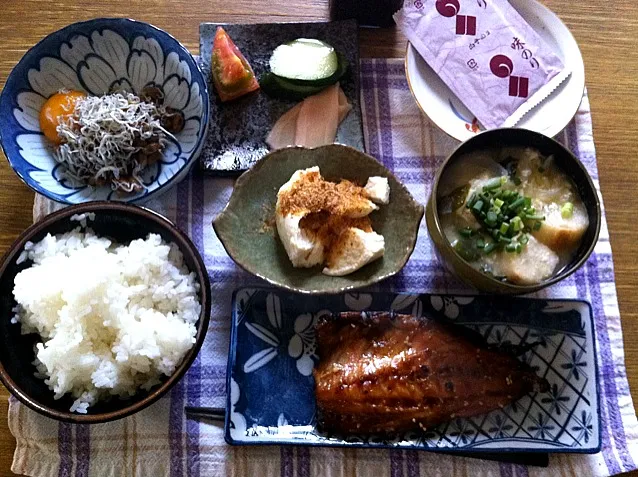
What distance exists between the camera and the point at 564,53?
2.08 meters

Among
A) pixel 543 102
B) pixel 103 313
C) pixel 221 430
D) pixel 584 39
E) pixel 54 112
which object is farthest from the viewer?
pixel 584 39

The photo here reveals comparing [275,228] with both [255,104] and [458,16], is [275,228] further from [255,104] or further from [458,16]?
[458,16]

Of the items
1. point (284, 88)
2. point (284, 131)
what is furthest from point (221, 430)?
point (284, 88)

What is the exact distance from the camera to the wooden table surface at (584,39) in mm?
2051

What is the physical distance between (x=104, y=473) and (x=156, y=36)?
4.49 ft

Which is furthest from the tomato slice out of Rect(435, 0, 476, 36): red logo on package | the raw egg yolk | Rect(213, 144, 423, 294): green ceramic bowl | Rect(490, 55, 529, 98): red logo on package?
Rect(490, 55, 529, 98): red logo on package

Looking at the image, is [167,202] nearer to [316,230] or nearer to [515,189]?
[316,230]

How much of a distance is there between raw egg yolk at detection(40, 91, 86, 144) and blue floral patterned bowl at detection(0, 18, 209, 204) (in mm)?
24

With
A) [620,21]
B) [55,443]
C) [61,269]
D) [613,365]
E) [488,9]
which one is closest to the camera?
[61,269]

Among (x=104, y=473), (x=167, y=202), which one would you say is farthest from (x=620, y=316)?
(x=104, y=473)

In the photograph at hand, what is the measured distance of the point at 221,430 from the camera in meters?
1.80

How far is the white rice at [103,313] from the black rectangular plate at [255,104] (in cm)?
42

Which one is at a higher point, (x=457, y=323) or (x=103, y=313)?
(x=103, y=313)

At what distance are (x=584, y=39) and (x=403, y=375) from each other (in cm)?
143
